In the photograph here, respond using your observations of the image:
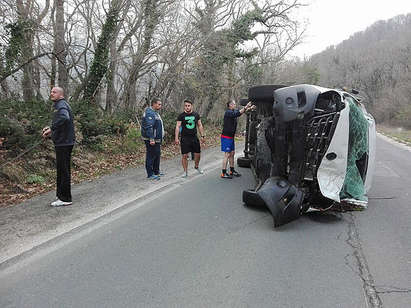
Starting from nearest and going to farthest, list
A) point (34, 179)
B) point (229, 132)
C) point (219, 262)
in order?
1. point (219, 262)
2. point (34, 179)
3. point (229, 132)

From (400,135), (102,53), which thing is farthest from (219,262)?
(400,135)

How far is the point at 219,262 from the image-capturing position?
381 cm

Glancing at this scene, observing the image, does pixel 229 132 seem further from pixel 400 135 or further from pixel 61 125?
pixel 400 135

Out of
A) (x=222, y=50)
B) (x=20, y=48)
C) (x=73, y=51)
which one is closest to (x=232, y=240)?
(x=20, y=48)

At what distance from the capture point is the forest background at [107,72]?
825 cm

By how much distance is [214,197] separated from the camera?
657 cm

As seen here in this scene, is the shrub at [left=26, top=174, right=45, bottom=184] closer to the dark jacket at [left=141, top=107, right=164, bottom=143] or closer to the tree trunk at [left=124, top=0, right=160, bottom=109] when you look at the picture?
the dark jacket at [left=141, top=107, right=164, bottom=143]

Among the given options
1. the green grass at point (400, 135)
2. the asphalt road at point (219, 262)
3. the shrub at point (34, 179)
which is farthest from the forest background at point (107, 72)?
the green grass at point (400, 135)

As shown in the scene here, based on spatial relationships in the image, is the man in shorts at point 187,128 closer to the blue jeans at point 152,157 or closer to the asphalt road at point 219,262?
the blue jeans at point 152,157

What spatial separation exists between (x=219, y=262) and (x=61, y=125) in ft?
11.6

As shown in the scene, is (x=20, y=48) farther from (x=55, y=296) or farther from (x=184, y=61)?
(x=55, y=296)

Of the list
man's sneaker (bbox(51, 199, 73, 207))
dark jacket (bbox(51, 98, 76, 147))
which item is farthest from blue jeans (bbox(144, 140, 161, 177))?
man's sneaker (bbox(51, 199, 73, 207))

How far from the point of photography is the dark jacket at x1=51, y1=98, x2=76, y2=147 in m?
5.62

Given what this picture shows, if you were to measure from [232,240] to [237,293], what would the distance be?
4.15ft
